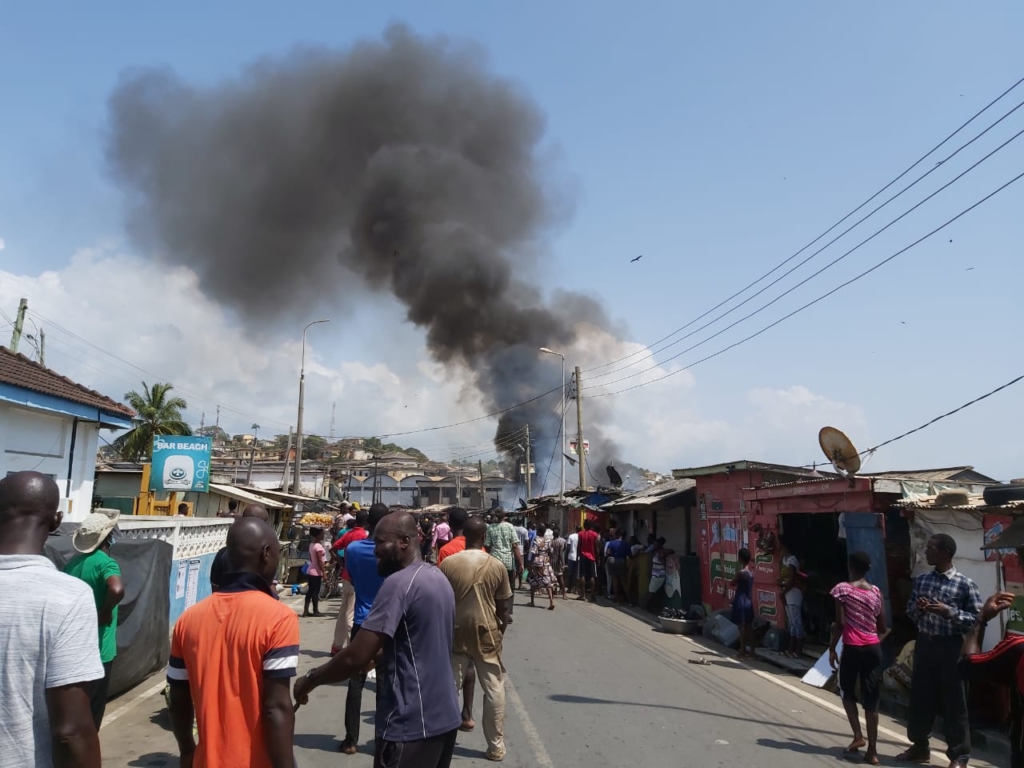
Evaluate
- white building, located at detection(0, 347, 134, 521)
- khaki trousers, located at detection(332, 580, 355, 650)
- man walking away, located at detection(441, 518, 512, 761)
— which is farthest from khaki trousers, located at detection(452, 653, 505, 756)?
white building, located at detection(0, 347, 134, 521)

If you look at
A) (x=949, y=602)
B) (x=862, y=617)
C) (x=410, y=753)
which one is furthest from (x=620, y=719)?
(x=410, y=753)

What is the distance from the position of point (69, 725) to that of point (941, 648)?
5.30m

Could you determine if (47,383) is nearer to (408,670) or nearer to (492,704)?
(492,704)

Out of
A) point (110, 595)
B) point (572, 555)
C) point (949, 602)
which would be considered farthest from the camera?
point (572, 555)

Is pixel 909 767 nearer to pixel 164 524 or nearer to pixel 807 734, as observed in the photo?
pixel 807 734

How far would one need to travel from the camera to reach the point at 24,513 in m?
2.02

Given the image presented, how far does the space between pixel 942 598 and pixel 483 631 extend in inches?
124

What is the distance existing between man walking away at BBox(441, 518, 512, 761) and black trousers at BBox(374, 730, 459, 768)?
1.96 metres

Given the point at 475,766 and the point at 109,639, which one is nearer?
the point at 109,639

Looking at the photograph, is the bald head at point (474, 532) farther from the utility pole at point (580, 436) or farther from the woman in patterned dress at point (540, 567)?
the utility pole at point (580, 436)

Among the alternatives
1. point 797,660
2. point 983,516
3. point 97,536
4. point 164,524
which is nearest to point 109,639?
point 97,536

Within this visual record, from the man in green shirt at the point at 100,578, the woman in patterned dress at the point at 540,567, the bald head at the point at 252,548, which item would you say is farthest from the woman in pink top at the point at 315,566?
the bald head at the point at 252,548

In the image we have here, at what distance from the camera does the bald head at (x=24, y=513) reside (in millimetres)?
1978

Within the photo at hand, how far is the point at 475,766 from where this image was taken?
471 centimetres
